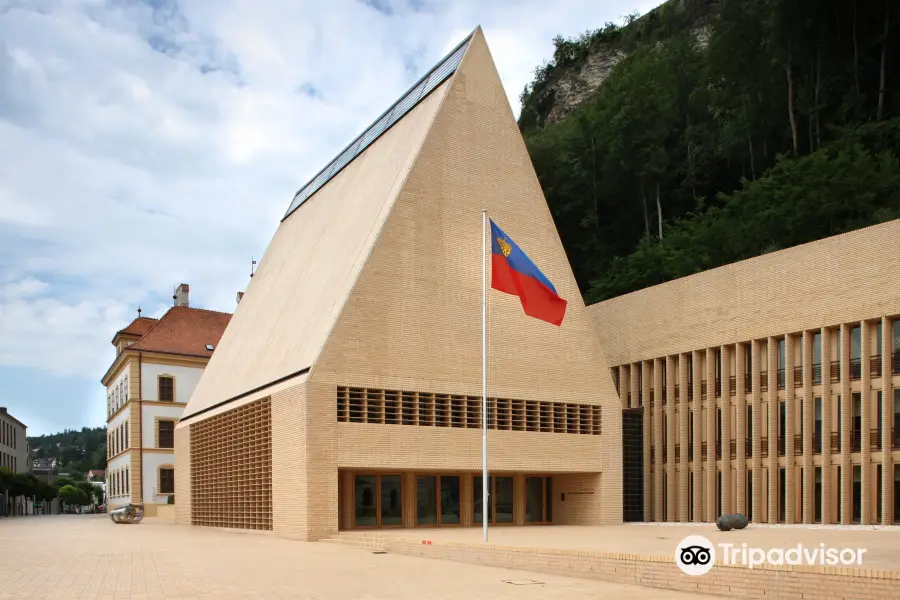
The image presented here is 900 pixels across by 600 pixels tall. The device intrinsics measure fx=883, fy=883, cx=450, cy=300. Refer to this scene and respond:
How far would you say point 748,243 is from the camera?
35.3 m

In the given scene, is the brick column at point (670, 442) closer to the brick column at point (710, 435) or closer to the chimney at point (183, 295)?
the brick column at point (710, 435)

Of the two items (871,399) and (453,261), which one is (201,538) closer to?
(453,261)

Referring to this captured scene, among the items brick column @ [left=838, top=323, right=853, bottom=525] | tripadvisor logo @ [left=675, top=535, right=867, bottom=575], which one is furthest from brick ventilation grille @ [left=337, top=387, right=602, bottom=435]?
tripadvisor logo @ [left=675, top=535, right=867, bottom=575]

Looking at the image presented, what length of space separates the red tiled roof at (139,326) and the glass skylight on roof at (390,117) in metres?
17.4

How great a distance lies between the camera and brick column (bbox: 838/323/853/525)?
22.6 metres

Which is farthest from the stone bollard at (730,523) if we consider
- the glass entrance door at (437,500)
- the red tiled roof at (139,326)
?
the red tiled roof at (139,326)

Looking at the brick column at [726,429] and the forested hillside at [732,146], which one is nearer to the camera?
the brick column at [726,429]

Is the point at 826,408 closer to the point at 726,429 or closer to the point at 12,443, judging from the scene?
the point at 726,429

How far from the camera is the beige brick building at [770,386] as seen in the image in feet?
72.8

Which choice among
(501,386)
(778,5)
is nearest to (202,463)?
(501,386)

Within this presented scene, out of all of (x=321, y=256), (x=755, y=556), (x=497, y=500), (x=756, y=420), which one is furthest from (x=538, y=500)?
(x=755, y=556)

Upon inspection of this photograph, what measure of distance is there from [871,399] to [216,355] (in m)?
23.5

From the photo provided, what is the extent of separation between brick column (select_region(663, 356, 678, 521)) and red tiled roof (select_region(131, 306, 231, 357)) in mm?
27427

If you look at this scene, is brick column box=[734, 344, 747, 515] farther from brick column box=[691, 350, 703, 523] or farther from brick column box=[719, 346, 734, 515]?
A: brick column box=[691, 350, 703, 523]
